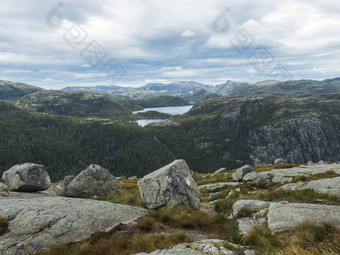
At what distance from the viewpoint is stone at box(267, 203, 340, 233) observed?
32.7 feet

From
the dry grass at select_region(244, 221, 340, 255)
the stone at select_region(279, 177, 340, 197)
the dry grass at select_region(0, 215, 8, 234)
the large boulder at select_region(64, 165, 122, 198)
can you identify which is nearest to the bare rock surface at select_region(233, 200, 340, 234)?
the dry grass at select_region(244, 221, 340, 255)

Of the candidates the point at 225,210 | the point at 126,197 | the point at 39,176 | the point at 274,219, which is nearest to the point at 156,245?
the point at 274,219

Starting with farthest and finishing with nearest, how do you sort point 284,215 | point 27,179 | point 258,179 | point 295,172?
point 295,172 < point 258,179 < point 27,179 < point 284,215

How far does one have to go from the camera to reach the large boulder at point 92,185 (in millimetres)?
20333

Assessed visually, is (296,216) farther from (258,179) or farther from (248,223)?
(258,179)

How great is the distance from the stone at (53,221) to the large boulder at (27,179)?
7.64 metres

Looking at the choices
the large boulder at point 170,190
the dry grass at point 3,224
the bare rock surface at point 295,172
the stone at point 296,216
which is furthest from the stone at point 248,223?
the bare rock surface at point 295,172

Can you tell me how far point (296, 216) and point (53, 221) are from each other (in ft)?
47.8

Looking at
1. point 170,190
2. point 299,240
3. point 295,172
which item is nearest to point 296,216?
point 299,240

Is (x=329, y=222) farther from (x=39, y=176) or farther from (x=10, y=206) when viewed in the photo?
(x=39, y=176)

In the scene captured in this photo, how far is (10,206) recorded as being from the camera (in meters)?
13.3

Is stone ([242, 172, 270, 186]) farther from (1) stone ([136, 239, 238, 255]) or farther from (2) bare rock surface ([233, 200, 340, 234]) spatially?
(1) stone ([136, 239, 238, 255])

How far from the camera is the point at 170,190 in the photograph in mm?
15781

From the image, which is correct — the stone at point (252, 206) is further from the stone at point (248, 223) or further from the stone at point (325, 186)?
the stone at point (325, 186)
